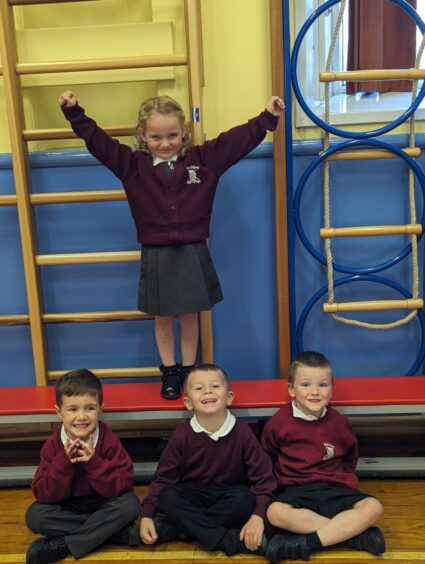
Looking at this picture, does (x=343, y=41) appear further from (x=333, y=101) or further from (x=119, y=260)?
(x=119, y=260)

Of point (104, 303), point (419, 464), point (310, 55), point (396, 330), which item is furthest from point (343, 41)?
point (419, 464)

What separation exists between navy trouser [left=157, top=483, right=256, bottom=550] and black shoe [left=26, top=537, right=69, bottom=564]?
0.30 meters

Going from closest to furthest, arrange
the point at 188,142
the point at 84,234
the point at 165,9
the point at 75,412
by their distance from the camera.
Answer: the point at 75,412, the point at 188,142, the point at 165,9, the point at 84,234

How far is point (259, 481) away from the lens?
1.80 metres

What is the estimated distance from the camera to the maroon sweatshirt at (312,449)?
1811 millimetres

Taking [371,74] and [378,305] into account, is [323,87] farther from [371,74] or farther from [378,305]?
[378,305]

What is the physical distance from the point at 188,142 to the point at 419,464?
1.38 m

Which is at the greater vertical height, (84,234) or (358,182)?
(358,182)

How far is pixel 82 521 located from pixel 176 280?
0.80 meters

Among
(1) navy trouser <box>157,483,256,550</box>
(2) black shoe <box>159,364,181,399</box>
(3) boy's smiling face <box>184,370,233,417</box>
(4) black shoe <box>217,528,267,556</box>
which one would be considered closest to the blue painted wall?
(2) black shoe <box>159,364,181,399</box>

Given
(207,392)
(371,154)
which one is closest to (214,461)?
(207,392)

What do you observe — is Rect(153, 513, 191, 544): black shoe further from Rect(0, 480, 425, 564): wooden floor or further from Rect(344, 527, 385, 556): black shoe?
Rect(344, 527, 385, 556): black shoe

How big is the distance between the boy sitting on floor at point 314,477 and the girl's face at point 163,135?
81 centimetres

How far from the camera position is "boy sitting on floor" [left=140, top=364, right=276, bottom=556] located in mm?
1719
